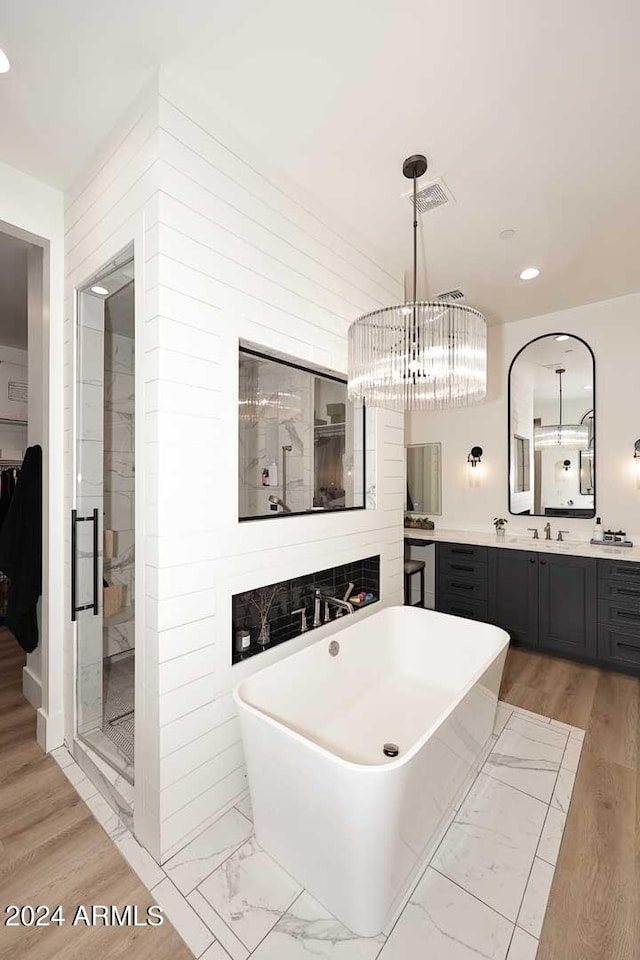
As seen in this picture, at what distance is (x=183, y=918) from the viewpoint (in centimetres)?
143

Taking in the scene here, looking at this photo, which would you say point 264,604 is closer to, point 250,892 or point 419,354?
point 250,892

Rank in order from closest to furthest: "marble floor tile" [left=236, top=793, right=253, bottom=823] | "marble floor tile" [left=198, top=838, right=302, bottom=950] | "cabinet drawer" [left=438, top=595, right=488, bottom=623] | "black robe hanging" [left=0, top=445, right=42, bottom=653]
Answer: "marble floor tile" [left=198, top=838, right=302, bottom=950] < "marble floor tile" [left=236, top=793, right=253, bottom=823] < "black robe hanging" [left=0, top=445, right=42, bottom=653] < "cabinet drawer" [left=438, top=595, right=488, bottom=623]

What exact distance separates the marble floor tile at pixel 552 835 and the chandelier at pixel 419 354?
188 centimetres

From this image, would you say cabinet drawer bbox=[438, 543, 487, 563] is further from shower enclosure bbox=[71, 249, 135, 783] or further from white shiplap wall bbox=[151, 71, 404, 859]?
shower enclosure bbox=[71, 249, 135, 783]

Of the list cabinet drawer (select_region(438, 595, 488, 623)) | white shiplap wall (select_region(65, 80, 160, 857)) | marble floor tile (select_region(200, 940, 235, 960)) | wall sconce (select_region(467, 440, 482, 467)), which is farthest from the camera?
wall sconce (select_region(467, 440, 482, 467))

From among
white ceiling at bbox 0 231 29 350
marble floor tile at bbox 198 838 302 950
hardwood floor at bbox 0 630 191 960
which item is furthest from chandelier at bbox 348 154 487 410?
white ceiling at bbox 0 231 29 350

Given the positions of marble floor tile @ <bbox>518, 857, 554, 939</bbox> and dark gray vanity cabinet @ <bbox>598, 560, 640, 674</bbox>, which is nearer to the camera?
marble floor tile @ <bbox>518, 857, 554, 939</bbox>

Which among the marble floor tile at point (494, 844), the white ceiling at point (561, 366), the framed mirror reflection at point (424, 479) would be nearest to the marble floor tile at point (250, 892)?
the marble floor tile at point (494, 844)

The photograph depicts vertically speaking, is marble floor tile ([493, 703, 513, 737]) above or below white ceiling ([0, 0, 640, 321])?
below

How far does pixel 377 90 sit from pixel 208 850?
121 inches

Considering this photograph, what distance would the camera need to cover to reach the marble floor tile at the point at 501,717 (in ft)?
8.26

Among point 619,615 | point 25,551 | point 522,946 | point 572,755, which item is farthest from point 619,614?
point 25,551

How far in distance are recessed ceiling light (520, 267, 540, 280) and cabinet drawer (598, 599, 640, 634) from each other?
2.53 metres

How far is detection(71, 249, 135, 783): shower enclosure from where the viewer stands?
2189 mm
